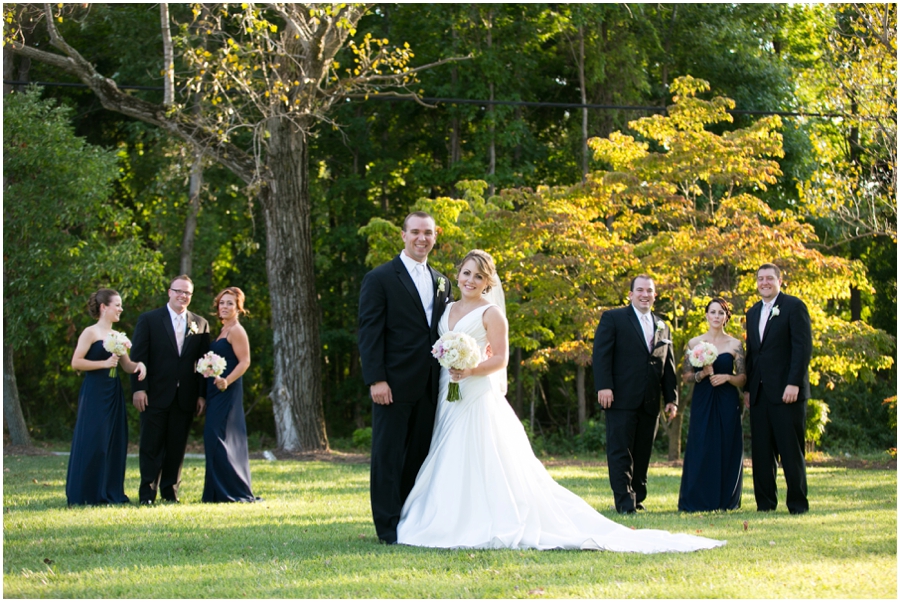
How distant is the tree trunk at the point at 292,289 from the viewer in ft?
50.6

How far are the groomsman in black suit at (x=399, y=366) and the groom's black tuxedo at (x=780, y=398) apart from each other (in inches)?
130

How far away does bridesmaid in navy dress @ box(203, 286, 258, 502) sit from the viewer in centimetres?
892

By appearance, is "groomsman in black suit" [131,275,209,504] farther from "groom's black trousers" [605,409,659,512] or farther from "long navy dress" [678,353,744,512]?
"long navy dress" [678,353,744,512]

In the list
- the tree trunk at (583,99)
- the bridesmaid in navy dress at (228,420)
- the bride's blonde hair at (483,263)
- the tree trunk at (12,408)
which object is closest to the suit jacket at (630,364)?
the bride's blonde hair at (483,263)

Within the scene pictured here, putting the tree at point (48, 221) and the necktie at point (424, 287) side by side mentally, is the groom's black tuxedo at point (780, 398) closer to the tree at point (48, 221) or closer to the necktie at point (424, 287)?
the necktie at point (424, 287)

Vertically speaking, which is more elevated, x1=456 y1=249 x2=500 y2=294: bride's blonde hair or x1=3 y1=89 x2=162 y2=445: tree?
x1=3 y1=89 x2=162 y2=445: tree

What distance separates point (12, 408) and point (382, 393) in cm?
1386

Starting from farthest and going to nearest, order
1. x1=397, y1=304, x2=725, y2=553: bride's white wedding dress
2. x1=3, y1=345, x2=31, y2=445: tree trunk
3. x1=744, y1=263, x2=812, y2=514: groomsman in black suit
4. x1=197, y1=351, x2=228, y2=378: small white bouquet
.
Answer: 1. x1=3, y1=345, x2=31, y2=445: tree trunk
2. x1=197, y1=351, x2=228, y2=378: small white bouquet
3. x1=744, y1=263, x2=812, y2=514: groomsman in black suit
4. x1=397, y1=304, x2=725, y2=553: bride's white wedding dress

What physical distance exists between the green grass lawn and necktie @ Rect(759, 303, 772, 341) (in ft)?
5.37

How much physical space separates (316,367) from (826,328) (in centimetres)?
831

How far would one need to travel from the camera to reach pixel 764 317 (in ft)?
27.5

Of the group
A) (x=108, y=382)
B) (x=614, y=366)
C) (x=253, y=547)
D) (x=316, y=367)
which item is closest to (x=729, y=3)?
(x=316, y=367)

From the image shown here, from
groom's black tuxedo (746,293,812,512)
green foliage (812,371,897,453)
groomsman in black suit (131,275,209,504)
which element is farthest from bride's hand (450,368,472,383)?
green foliage (812,371,897,453)

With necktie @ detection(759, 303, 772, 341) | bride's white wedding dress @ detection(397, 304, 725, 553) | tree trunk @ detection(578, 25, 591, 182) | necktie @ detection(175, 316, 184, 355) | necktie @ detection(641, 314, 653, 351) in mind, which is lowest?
bride's white wedding dress @ detection(397, 304, 725, 553)
